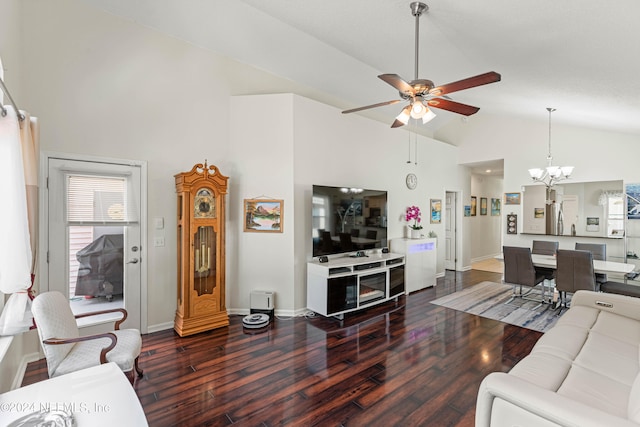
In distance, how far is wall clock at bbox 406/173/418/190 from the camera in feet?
19.8

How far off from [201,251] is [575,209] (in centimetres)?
672

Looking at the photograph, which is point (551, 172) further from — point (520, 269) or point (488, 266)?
point (488, 266)

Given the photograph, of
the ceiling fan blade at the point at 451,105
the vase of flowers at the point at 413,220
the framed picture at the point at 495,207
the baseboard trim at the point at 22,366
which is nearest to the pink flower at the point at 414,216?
the vase of flowers at the point at 413,220

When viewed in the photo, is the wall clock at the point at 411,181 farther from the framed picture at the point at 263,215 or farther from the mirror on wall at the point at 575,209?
the framed picture at the point at 263,215

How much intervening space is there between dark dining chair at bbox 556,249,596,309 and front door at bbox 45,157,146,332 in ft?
18.4

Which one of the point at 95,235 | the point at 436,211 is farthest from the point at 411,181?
the point at 95,235

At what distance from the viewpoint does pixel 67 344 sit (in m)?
2.23

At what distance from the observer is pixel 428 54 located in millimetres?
3168

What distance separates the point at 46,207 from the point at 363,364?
3.51m

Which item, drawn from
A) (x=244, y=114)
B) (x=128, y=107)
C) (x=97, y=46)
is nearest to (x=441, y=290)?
(x=244, y=114)

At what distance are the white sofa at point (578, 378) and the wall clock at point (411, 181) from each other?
3.61 metres

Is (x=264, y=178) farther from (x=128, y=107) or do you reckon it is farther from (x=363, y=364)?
(x=363, y=364)

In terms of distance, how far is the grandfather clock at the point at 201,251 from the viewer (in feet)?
11.6

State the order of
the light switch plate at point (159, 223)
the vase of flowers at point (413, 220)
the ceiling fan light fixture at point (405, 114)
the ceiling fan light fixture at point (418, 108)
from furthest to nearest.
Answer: the vase of flowers at point (413, 220) → the light switch plate at point (159, 223) → the ceiling fan light fixture at point (405, 114) → the ceiling fan light fixture at point (418, 108)
